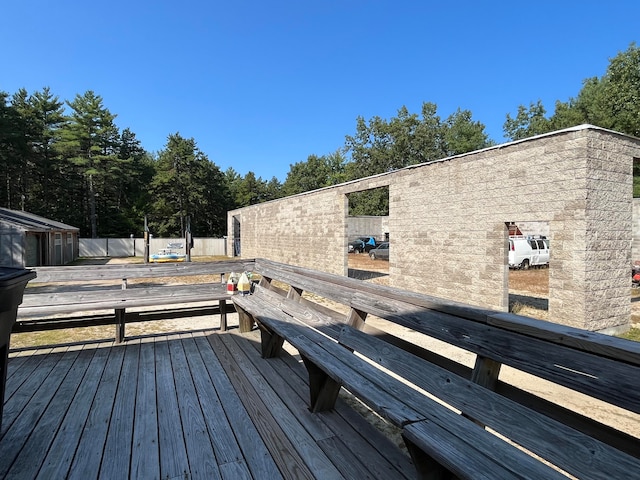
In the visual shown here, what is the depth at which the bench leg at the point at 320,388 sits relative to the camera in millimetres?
2480

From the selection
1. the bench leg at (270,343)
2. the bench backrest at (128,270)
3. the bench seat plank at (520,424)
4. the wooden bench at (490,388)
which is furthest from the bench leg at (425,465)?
the bench backrest at (128,270)

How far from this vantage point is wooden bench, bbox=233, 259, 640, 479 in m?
1.14

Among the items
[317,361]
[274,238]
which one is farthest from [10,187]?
[317,361]

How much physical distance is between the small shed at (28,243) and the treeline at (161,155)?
12.7 meters

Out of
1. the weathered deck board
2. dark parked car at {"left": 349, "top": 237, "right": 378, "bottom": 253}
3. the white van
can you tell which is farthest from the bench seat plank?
dark parked car at {"left": 349, "top": 237, "right": 378, "bottom": 253}

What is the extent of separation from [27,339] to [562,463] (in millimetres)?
6872

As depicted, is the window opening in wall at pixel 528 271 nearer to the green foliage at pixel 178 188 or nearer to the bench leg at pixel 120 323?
the bench leg at pixel 120 323

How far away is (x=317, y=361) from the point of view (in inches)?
88.4

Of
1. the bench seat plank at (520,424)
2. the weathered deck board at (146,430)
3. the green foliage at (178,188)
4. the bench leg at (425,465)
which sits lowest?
the weathered deck board at (146,430)

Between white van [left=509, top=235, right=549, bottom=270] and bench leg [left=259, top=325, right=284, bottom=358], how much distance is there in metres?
15.1

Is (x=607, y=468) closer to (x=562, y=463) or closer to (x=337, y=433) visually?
(x=562, y=463)

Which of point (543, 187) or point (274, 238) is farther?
point (274, 238)

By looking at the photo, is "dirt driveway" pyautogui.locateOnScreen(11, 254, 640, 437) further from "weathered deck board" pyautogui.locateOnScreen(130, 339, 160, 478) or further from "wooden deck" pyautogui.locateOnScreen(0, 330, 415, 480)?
"weathered deck board" pyautogui.locateOnScreen(130, 339, 160, 478)

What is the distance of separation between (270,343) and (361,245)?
Result: 24255 millimetres
